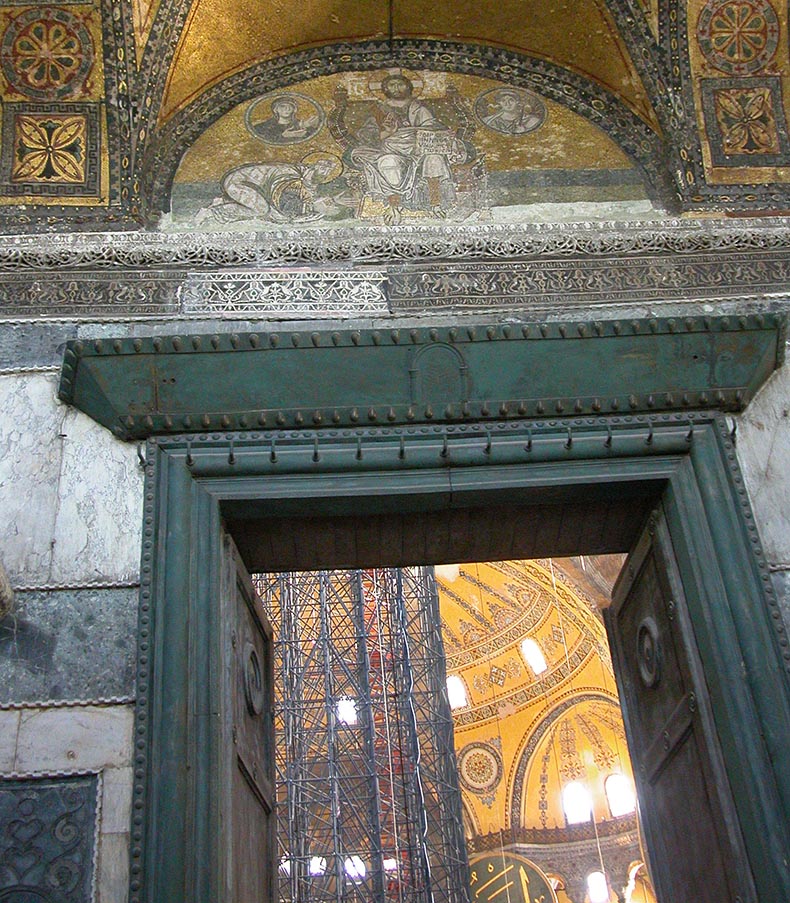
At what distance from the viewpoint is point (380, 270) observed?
441 centimetres

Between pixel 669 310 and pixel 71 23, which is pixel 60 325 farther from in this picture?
pixel 669 310

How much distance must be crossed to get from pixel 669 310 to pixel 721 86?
56.3 inches

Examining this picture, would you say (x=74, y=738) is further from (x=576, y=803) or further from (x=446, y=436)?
(x=576, y=803)

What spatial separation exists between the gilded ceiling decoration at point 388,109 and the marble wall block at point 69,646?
1.90 m

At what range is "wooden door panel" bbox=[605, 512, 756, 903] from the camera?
133 inches

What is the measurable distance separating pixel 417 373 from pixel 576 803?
1438cm

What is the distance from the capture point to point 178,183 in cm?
486

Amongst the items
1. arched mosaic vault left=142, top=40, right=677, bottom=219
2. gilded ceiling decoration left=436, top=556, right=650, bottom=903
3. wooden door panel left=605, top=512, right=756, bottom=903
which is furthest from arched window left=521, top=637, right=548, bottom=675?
arched mosaic vault left=142, top=40, right=677, bottom=219

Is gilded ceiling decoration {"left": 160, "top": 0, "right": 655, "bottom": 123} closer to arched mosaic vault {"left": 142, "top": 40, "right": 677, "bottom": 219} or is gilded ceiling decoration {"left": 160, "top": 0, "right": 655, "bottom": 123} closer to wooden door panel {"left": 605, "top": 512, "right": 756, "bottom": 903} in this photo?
arched mosaic vault {"left": 142, "top": 40, "right": 677, "bottom": 219}

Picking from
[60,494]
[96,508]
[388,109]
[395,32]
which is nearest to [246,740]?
[96,508]

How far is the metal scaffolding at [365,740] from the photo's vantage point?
11.4m

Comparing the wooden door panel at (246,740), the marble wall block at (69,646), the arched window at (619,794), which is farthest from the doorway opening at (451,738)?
the marble wall block at (69,646)

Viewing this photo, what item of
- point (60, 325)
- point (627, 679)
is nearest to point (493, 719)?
point (627, 679)

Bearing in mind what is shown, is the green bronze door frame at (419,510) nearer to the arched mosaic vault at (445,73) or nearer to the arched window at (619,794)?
the arched mosaic vault at (445,73)
